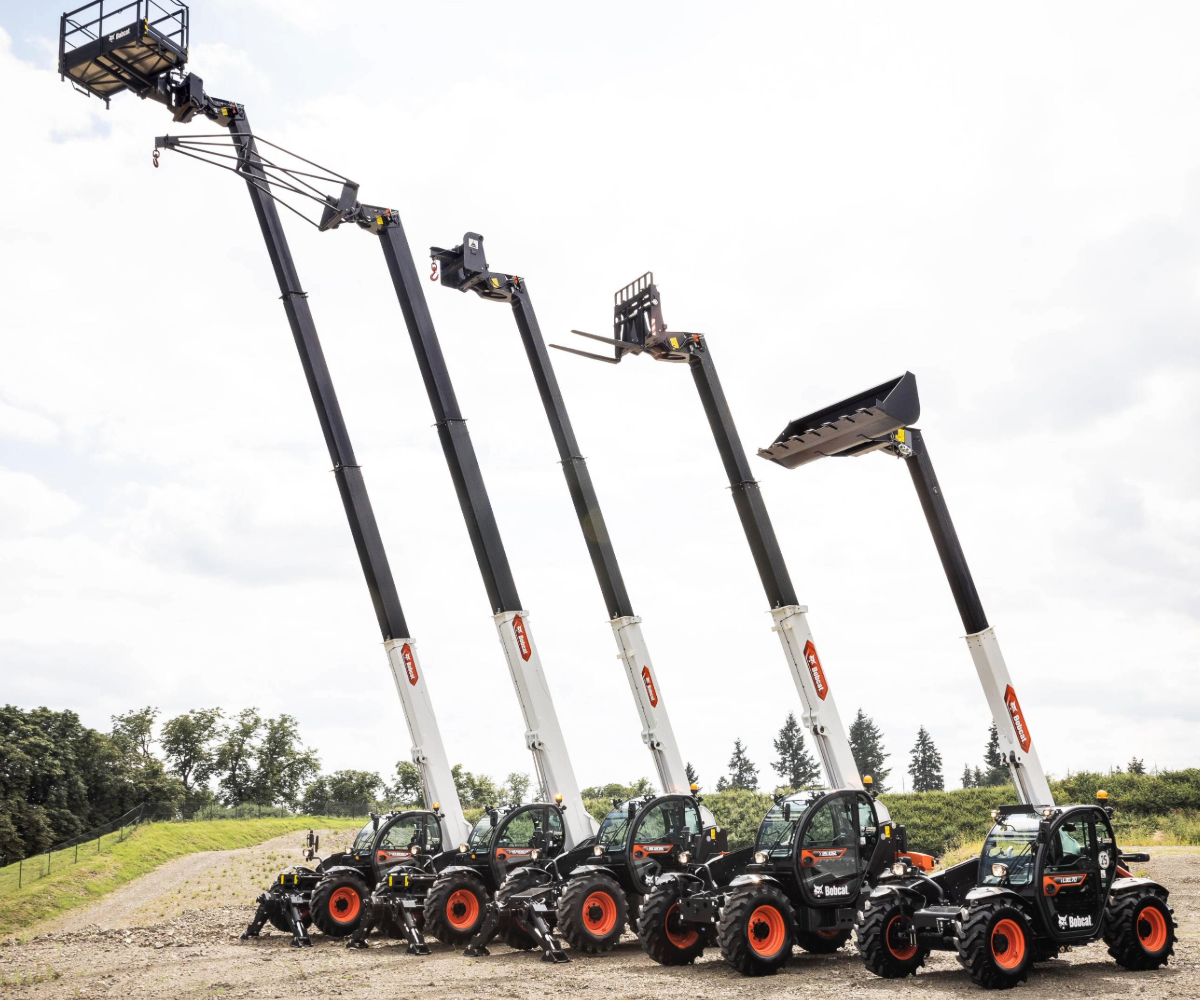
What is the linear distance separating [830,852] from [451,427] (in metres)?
10.7

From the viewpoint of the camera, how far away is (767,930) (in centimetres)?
1389

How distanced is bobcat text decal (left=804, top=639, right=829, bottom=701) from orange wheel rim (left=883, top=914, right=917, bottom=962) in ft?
17.7

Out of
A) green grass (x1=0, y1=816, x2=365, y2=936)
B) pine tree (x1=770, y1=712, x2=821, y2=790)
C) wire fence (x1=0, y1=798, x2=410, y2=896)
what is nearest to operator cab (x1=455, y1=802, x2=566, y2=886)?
wire fence (x1=0, y1=798, x2=410, y2=896)

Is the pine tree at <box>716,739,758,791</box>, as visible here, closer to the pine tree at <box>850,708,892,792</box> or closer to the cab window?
the pine tree at <box>850,708,892,792</box>

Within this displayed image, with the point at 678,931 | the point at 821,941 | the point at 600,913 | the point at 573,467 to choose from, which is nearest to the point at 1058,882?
the point at 821,941

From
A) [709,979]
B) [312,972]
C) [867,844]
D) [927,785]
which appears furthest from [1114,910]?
[927,785]

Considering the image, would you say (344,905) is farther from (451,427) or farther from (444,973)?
(451,427)

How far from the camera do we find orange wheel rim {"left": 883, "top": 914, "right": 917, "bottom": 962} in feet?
43.2

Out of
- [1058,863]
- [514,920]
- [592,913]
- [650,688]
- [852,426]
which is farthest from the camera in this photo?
[650,688]

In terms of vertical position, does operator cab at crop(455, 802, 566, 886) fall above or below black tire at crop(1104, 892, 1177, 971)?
above

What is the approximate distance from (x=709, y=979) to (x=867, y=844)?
2961 millimetres

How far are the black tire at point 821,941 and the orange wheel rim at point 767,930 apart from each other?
4.02 feet

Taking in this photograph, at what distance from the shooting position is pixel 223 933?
21.4 m

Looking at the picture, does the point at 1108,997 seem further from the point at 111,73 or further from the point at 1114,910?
the point at 111,73
